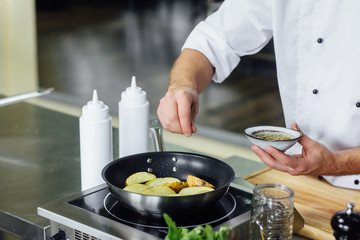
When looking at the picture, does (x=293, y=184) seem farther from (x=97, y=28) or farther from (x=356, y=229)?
(x=97, y=28)

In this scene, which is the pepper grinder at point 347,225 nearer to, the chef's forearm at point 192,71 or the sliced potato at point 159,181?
the sliced potato at point 159,181

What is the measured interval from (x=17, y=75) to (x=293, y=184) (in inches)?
152

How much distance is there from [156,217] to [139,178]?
180mm

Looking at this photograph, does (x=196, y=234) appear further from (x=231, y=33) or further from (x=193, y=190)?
(x=231, y=33)

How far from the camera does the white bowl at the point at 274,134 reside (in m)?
1.42

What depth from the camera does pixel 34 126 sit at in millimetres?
2262

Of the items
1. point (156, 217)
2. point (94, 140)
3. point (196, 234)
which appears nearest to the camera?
point (196, 234)

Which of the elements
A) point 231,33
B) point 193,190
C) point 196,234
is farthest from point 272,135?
point 231,33

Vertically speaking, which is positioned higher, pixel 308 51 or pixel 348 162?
pixel 308 51

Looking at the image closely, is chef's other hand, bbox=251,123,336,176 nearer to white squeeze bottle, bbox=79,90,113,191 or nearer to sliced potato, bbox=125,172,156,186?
sliced potato, bbox=125,172,156,186

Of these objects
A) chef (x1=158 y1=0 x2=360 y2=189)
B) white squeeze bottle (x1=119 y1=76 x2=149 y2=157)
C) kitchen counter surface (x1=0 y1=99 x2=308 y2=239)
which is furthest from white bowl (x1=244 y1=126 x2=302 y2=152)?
kitchen counter surface (x1=0 y1=99 x2=308 y2=239)

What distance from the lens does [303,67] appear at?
195 centimetres

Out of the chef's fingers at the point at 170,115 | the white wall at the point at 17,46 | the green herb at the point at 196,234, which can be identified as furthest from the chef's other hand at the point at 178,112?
the white wall at the point at 17,46

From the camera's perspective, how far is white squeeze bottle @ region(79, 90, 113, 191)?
1.51m
